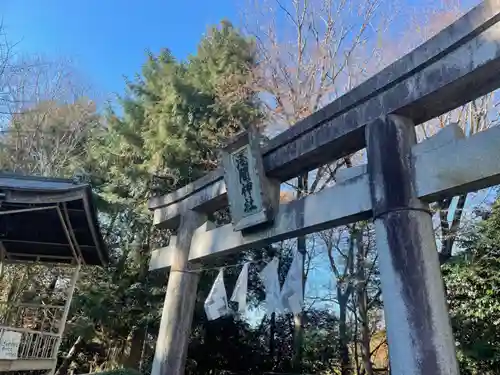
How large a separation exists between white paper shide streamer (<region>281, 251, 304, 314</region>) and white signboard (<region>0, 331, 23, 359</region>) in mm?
4720

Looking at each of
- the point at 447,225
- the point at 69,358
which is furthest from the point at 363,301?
the point at 69,358

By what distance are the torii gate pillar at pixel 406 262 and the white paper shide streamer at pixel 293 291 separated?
4.97 feet

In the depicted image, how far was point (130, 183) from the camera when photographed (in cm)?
1210

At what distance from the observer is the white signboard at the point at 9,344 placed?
6.24 metres

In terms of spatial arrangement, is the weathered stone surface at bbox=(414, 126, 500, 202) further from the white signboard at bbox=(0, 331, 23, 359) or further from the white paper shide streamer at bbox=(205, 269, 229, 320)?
the white signboard at bbox=(0, 331, 23, 359)

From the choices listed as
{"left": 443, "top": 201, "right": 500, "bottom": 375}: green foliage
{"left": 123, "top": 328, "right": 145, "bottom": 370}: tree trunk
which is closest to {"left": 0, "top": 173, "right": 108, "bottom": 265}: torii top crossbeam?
{"left": 123, "top": 328, "right": 145, "bottom": 370}: tree trunk

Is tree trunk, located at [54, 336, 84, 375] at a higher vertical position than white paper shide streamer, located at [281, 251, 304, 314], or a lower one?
lower

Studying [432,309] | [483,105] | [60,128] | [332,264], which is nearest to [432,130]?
[483,105]

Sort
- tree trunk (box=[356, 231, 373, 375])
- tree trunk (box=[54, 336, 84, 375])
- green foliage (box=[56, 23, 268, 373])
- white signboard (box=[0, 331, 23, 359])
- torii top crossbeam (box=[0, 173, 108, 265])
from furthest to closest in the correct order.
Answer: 1. tree trunk (box=[54, 336, 84, 375])
2. green foliage (box=[56, 23, 268, 373])
3. tree trunk (box=[356, 231, 373, 375])
4. white signboard (box=[0, 331, 23, 359])
5. torii top crossbeam (box=[0, 173, 108, 265])

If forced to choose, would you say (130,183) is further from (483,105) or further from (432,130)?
(483,105)

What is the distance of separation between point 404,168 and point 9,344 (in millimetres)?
6598

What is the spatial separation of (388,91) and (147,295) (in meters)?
9.47

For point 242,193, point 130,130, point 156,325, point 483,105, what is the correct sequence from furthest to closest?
point 130,130, point 156,325, point 483,105, point 242,193

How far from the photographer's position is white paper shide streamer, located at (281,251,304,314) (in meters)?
4.52
